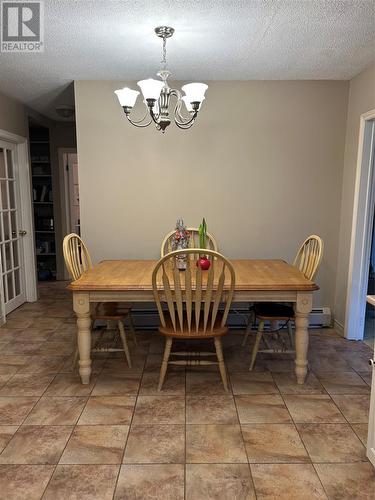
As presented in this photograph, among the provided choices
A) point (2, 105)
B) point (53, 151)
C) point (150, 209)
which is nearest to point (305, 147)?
point (150, 209)

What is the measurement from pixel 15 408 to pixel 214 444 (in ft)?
4.04

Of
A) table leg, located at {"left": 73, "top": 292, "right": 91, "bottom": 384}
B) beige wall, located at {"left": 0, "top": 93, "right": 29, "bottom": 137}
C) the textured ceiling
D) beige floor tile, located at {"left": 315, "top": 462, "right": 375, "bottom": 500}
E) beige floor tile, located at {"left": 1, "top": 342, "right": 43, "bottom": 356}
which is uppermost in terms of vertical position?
the textured ceiling

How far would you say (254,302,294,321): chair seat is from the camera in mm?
2656

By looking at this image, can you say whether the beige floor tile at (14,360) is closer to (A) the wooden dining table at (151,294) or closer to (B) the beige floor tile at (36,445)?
(A) the wooden dining table at (151,294)

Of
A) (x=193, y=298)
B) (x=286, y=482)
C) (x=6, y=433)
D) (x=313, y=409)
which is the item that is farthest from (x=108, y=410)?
(x=313, y=409)

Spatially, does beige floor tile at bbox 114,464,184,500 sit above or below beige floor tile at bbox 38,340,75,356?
above

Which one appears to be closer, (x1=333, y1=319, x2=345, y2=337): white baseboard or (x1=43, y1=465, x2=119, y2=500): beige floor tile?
(x1=43, y1=465, x2=119, y2=500): beige floor tile

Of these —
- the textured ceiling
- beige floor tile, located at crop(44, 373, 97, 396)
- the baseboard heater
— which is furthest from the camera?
the baseboard heater

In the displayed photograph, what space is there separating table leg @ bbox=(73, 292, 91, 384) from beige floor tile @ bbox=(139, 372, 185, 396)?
0.40 metres

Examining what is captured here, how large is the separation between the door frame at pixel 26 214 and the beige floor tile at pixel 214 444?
3.19 m

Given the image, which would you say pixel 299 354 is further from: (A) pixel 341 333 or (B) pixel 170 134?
(B) pixel 170 134

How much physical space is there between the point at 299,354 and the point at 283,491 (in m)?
1.00

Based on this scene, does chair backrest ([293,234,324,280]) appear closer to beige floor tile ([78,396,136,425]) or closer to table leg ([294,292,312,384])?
table leg ([294,292,312,384])

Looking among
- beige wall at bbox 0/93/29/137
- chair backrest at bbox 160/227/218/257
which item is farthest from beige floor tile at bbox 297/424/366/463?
beige wall at bbox 0/93/29/137
